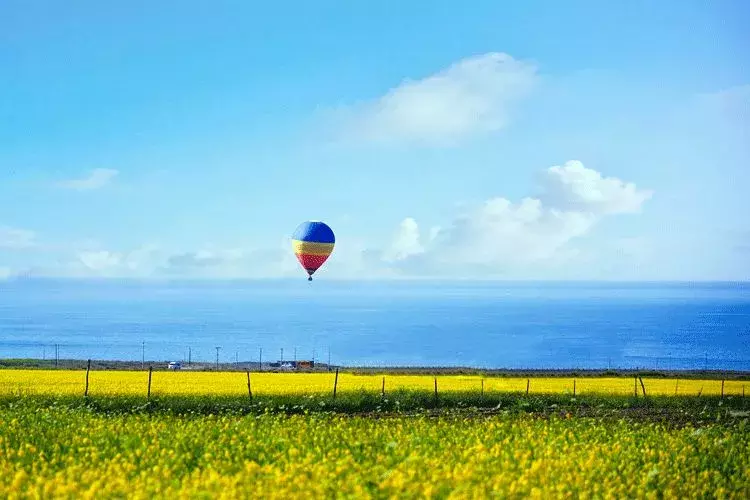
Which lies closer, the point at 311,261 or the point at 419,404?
the point at 419,404

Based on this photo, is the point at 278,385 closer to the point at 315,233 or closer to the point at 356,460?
the point at 315,233

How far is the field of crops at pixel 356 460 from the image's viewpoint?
35.7ft

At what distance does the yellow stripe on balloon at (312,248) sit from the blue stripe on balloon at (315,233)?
179 millimetres

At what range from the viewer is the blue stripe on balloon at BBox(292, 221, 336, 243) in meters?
43.9

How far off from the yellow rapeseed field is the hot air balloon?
7.45m

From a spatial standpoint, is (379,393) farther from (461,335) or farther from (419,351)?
(461,335)

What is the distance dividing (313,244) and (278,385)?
11.4 m

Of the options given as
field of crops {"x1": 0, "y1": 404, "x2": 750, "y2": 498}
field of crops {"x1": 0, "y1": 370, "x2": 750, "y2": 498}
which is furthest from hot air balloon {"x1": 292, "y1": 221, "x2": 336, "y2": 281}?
field of crops {"x1": 0, "y1": 404, "x2": 750, "y2": 498}

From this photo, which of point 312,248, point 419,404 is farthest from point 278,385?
point 312,248

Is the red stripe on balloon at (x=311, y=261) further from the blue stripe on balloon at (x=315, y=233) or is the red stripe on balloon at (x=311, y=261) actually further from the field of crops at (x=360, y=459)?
the field of crops at (x=360, y=459)

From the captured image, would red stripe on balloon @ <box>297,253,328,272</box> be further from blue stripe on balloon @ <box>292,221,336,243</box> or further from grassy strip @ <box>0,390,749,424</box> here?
grassy strip @ <box>0,390,749,424</box>

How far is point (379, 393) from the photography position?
29.7m

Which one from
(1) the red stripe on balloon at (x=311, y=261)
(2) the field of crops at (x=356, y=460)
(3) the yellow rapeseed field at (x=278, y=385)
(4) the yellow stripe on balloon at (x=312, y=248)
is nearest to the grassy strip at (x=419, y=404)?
(3) the yellow rapeseed field at (x=278, y=385)

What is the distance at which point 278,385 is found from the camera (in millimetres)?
34469
